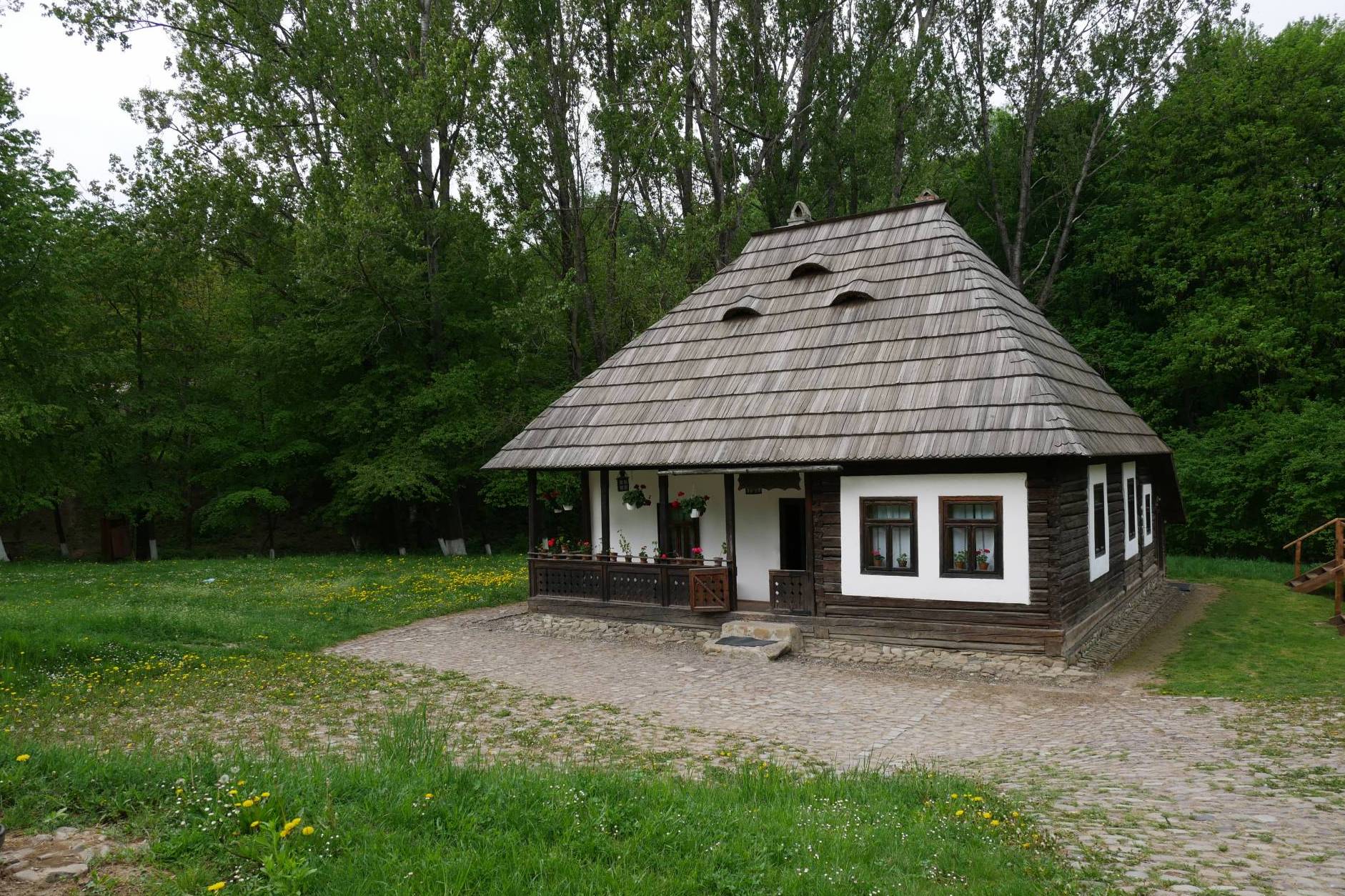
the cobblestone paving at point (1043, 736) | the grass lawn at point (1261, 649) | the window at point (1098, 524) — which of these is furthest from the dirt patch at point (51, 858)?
the window at point (1098, 524)

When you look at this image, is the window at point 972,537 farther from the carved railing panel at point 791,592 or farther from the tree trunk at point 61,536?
the tree trunk at point 61,536

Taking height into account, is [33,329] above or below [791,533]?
above

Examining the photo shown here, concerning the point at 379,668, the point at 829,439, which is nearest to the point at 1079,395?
the point at 829,439

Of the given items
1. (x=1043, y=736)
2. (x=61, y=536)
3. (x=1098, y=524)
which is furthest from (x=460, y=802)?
(x=61, y=536)

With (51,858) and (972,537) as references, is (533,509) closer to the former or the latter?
(972,537)

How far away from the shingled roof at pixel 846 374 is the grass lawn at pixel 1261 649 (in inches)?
125

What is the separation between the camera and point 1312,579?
16547 mm

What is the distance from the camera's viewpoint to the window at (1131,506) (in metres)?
15.7

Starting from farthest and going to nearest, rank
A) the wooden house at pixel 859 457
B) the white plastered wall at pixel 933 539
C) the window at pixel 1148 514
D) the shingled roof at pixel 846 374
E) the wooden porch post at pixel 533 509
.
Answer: the window at pixel 1148 514 → the wooden porch post at pixel 533 509 → the shingled roof at pixel 846 374 → the wooden house at pixel 859 457 → the white plastered wall at pixel 933 539

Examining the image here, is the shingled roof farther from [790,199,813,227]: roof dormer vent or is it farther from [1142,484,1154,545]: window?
[1142,484,1154,545]: window

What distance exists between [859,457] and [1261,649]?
22.4 feet

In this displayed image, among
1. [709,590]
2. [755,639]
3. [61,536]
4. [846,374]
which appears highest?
[846,374]

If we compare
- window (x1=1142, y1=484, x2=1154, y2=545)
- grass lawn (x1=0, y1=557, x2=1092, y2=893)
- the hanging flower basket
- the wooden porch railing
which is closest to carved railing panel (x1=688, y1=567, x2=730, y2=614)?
the wooden porch railing

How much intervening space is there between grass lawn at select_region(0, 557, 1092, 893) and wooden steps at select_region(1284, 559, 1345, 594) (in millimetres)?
14525
